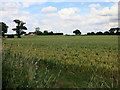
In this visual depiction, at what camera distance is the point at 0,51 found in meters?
6.54

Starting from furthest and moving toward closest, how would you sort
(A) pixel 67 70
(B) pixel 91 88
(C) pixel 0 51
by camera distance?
(C) pixel 0 51, (A) pixel 67 70, (B) pixel 91 88

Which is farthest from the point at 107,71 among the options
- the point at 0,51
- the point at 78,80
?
the point at 0,51

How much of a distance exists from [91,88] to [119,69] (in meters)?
2.17

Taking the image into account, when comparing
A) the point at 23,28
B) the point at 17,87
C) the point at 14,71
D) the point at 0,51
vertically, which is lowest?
the point at 17,87

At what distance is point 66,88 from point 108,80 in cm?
162

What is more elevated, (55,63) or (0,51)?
(0,51)

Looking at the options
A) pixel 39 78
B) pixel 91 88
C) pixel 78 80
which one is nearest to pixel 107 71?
pixel 78 80

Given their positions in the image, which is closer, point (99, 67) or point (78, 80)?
point (78, 80)

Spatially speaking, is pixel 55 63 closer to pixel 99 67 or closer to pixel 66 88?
pixel 99 67

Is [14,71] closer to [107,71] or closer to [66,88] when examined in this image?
[66,88]

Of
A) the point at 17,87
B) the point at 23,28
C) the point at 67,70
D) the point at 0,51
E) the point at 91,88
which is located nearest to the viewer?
the point at 91,88

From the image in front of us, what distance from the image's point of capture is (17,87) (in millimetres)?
4594

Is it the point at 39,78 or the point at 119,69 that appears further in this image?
the point at 119,69

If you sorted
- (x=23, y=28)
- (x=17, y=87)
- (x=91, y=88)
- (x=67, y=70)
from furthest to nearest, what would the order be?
1. (x=23, y=28)
2. (x=67, y=70)
3. (x=17, y=87)
4. (x=91, y=88)
